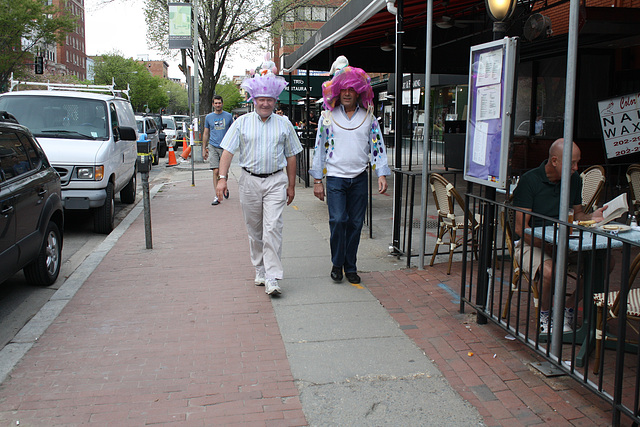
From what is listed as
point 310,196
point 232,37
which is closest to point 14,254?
point 310,196

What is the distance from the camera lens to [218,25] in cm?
2709

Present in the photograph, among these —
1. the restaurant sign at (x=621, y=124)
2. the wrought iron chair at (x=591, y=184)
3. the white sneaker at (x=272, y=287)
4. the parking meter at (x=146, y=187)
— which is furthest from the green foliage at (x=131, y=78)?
the white sneaker at (x=272, y=287)

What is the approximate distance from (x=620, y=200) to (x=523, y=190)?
66 cm

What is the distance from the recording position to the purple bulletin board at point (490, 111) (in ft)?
12.8

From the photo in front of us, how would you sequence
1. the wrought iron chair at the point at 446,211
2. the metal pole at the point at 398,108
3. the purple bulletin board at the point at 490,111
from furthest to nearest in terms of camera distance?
the metal pole at the point at 398,108 → the wrought iron chair at the point at 446,211 → the purple bulletin board at the point at 490,111

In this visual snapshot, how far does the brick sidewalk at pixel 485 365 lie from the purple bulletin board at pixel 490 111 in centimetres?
117

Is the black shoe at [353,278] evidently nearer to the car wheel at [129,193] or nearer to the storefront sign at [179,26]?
the car wheel at [129,193]

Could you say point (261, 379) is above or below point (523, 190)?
below

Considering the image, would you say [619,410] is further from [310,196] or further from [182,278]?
[310,196]

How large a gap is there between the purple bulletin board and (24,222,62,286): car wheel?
13.9 feet

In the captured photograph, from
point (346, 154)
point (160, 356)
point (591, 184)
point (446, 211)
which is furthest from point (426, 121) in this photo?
point (160, 356)

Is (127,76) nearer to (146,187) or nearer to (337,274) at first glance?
(146,187)

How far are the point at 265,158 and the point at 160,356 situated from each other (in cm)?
202

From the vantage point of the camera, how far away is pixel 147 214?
7367 millimetres
